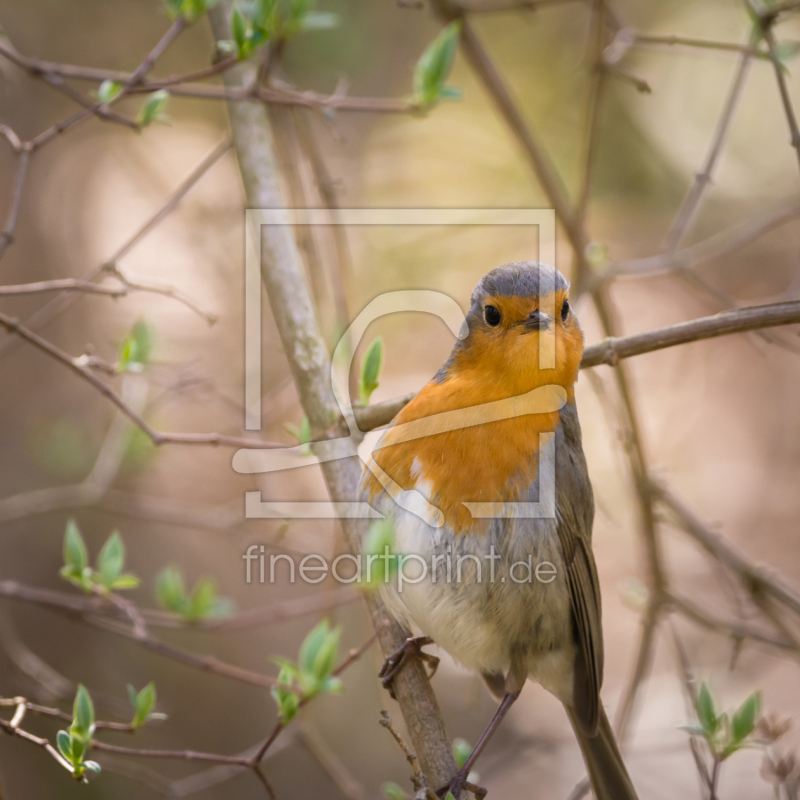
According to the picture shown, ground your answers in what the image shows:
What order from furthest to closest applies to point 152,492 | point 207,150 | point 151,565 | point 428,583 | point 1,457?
point 207,150
point 152,492
point 151,565
point 1,457
point 428,583

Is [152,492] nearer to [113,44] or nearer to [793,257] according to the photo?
[113,44]

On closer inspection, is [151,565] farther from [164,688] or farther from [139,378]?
[139,378]

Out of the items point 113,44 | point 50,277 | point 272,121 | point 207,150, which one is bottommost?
point 50,277

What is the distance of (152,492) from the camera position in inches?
199

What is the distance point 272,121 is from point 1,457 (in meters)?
2.36

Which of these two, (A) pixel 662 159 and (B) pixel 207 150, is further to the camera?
(A) pixel 662 159

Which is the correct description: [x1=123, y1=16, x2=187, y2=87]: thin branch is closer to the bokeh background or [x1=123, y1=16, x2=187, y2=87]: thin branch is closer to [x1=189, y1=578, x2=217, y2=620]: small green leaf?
the bokeh background

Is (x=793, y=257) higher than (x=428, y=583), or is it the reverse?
(x=793, y=257)

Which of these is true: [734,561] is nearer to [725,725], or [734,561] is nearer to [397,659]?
[725,725]

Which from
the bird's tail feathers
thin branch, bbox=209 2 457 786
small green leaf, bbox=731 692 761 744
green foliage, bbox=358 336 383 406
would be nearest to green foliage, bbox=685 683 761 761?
small green leaf, bbox=731 692 761 744

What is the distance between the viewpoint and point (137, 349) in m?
2.50

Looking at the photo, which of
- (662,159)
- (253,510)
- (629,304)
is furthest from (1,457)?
(662,159)

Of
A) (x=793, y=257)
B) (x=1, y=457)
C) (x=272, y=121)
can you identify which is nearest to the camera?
(x=272, y=121)

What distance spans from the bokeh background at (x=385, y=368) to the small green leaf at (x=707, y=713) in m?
1.23
